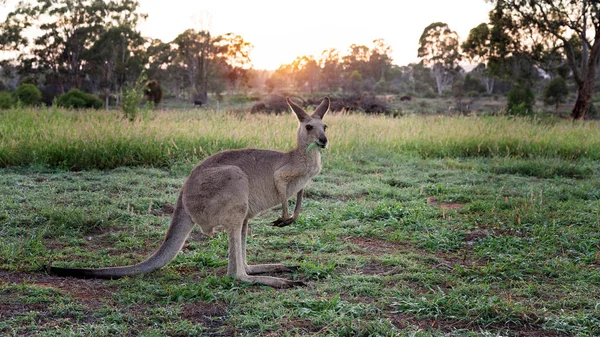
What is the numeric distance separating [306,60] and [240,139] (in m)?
48.7

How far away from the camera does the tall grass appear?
8055mm

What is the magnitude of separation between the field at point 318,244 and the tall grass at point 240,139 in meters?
0.05

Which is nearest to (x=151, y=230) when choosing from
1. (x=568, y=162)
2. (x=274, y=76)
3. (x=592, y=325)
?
(x=592, y=325)

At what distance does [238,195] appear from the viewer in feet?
11.3

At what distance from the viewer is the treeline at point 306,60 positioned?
68.0ft

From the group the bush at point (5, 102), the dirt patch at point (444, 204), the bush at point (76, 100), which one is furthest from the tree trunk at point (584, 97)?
the bush at point (5, 102)

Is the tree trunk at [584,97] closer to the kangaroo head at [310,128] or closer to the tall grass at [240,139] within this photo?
the tall grass at [240,139]

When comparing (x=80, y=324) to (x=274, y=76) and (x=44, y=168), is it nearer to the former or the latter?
(x=44, y=168)

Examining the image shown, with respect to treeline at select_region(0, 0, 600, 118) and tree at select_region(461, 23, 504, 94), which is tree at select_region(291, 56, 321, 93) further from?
tree at select_region(461, 23, 504, 94)

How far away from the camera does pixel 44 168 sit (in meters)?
7.64

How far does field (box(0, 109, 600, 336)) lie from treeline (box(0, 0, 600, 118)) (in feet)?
28.4

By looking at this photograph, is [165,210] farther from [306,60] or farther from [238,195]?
[306,60]

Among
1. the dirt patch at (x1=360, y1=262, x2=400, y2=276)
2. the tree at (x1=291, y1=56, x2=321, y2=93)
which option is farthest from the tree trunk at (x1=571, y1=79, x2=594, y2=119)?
the tree at (x1=291, y1=56, x2=321, y2=93)

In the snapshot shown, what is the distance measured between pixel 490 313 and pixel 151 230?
312cm
